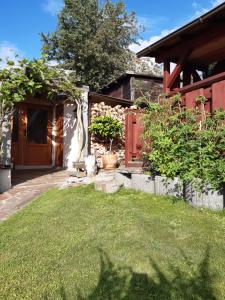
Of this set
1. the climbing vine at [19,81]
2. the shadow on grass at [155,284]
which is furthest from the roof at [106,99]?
the shadow on grass at [155,284]

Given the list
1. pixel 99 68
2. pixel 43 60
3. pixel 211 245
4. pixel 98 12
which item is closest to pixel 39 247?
pixel 211 245

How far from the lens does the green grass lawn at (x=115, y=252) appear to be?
2918mm

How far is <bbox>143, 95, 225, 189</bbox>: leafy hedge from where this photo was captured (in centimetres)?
470

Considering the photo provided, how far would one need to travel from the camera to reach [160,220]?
15.0 ft

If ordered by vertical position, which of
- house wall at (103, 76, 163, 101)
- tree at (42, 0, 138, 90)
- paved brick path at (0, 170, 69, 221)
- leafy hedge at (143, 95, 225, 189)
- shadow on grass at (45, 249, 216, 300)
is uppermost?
tree at (42, 0, 138, 90)

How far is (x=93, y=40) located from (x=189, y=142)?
20.3 m

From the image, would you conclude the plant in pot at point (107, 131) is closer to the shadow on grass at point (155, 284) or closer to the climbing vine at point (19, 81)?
the climbing vine at point (19, 81)

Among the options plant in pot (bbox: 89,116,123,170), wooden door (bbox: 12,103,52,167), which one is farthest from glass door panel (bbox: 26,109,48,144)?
plant in pot (bbox: 89,116,123,170)

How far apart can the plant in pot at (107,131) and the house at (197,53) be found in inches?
131

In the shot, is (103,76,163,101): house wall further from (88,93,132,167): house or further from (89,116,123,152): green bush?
(89,116,123,152): green bush

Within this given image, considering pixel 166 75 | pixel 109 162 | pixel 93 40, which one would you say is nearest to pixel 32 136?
pixel 109 162

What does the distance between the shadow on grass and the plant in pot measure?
6805mm

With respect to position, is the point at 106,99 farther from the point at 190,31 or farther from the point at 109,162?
the point at 190,31

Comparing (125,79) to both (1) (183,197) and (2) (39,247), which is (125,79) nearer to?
(1) (183,197)
